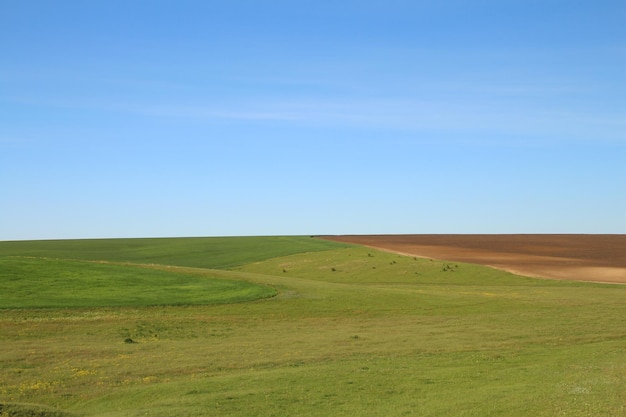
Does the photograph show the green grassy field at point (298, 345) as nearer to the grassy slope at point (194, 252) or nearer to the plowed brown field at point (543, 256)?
the plowed brown field at point (543, 256)

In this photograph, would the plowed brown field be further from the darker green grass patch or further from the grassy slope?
the darker green grass patch

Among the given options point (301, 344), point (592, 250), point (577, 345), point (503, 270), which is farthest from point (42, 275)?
point (592, 250)

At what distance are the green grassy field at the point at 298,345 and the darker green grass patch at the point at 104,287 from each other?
0.52 ft

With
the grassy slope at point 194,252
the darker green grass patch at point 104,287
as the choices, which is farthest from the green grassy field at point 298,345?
the grassy slope at point 194,252

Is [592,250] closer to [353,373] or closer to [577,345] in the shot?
[577,345]

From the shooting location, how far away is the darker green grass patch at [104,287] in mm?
41906

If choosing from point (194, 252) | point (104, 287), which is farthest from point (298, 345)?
point (194, 252)

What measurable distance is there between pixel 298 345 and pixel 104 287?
22631mm

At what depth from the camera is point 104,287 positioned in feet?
155

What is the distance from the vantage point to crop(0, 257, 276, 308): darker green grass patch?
137ft

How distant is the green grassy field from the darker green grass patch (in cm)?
16

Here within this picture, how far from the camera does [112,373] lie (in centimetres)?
2375

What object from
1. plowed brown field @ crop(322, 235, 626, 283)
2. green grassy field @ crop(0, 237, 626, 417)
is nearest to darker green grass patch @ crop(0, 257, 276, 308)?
green grassy field @ crop(0, 237, 626, 417)

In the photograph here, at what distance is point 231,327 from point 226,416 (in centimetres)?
1845
